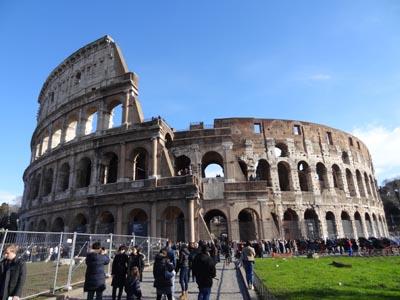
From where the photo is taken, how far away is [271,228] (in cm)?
2295

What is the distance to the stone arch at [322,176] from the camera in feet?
95.7

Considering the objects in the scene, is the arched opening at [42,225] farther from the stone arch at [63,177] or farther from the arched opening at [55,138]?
the arched opening at [55,138]

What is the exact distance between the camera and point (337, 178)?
31.0 meters

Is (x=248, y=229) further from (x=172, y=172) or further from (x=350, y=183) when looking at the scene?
(x=350, y=183)

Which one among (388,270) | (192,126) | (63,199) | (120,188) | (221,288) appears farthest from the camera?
(192,126)

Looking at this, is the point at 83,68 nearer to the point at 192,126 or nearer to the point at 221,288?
the point at 192,126

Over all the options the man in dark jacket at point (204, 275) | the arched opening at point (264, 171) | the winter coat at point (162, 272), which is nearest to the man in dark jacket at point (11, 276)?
the winter coat at point (162, 272)

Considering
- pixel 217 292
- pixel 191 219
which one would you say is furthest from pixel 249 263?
pixel 191 219

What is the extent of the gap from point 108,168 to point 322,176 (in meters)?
20.5

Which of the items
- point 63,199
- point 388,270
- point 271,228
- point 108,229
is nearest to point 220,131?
point 271,228

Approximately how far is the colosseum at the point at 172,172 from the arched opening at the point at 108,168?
0.09m

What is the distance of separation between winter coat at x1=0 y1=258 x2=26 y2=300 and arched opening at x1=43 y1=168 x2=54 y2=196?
26788mm

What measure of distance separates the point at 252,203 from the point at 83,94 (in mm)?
18036

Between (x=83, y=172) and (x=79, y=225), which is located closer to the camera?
(x=79, y=225)
